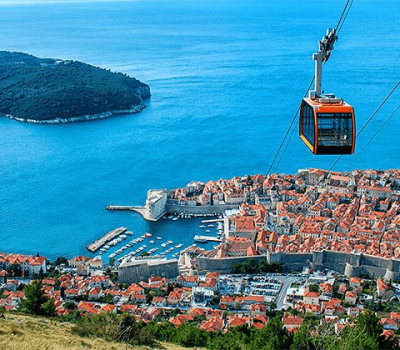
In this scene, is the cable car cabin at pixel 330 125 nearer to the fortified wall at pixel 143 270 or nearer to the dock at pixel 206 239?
the fortified wall at pixel 143 270

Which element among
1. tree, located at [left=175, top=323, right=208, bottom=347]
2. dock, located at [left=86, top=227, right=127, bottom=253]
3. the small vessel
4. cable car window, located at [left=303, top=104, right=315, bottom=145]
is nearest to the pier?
dock, located at [left=86, top=227, right=127, bottom=253]

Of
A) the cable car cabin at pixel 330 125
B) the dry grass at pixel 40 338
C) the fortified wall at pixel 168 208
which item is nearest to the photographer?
the dry grass at pixel 40 338

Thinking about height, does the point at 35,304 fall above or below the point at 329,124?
below

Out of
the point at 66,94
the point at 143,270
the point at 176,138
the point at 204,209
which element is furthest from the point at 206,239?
the point at 66,94

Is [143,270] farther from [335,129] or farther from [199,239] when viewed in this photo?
[335,129]

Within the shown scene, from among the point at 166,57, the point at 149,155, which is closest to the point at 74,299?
the point at 149,155

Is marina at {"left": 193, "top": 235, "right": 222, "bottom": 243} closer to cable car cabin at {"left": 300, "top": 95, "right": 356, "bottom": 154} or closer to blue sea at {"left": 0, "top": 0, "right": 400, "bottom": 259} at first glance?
blue sea at {"left": 0, "top": 0, "right": 400, "bottom": 259}

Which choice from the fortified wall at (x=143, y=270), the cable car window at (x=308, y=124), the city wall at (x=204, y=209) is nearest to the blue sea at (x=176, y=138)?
the city wall at (x=204, y=209)
